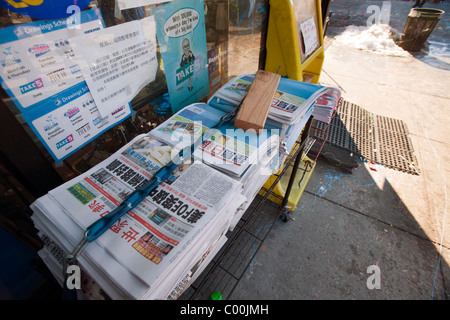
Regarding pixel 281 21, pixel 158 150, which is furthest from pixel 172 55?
pixel 281 21

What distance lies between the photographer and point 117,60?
34.0 inches

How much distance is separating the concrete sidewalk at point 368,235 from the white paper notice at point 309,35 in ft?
4.34

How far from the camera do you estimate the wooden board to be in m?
0.97

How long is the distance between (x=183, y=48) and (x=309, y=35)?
3.63ft

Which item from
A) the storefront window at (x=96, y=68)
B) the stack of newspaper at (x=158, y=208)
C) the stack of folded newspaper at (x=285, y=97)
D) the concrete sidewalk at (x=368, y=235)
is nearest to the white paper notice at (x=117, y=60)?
the storefront window at (x=96, y=68)

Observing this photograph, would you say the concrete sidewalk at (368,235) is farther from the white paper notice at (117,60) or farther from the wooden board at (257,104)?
the white paper notice at (117,60)

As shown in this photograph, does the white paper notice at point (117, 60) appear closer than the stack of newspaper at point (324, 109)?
Yes

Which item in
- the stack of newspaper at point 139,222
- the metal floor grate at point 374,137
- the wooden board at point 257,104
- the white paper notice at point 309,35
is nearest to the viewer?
the stack of newspaper at point 139,222

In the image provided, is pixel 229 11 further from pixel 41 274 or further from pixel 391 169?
pixel 391 169

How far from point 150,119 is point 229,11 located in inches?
33.4

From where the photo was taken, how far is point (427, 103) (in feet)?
11.2

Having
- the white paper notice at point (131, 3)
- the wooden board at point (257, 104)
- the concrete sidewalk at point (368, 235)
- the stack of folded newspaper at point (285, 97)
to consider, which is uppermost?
the white paper notice at point (131, 3)

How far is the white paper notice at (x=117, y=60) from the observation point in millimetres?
768

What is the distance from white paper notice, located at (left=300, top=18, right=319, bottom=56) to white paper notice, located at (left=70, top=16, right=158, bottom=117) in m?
1.16
